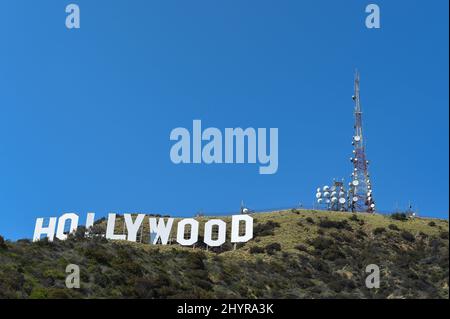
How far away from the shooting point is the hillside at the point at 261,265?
1453 inches

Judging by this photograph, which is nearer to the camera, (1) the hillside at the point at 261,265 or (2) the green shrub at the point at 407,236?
(1) the hillside at the point at 261,265

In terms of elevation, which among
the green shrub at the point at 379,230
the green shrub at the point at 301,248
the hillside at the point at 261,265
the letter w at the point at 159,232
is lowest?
the hillside at the point at 261,265

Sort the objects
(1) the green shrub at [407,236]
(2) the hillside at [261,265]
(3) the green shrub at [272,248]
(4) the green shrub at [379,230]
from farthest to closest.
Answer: (4) the green shrub at [379,230], (1) the green shrub at [407,236], (3) the green shrub at [272,248], (2) the hillside at [261,265]

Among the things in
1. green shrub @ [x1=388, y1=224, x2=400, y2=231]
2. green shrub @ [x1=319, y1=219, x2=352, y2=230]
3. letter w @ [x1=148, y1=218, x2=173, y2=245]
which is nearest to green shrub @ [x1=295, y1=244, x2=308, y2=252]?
green shrub @ [x1=319, y1=219, x2=352, y2=230]

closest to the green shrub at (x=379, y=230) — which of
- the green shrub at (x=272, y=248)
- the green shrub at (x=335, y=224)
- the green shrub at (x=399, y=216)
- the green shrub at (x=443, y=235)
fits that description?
the green shrub at (x=335, y=224)

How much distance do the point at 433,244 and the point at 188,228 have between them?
26.3 meters

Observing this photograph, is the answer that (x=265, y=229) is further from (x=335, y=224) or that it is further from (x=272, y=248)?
(x=272, y=248)

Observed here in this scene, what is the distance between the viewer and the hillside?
121 ft

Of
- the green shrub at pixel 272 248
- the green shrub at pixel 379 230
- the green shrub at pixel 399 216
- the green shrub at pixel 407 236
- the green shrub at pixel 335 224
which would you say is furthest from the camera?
the green shrub at pixel 399 216

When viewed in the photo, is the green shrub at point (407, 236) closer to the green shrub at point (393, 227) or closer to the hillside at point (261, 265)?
the hillside at point (261, 265)
